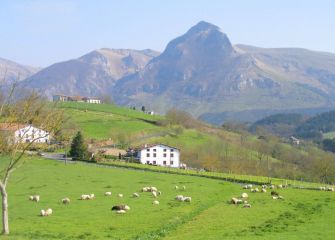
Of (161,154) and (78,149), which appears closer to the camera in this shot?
(78,149)

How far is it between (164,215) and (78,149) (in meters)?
88.5

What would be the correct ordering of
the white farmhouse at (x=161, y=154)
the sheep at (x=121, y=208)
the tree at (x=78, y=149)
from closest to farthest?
1. the sheep at (x=121, y=208)
2. the tree at (x=78, y=149)
3. the white farmhouse at (x=161, y=154)

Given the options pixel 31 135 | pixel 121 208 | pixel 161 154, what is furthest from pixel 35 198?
pixel 161 154

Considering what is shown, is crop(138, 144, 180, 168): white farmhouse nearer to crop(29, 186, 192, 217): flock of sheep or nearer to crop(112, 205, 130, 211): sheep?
crop(29, 186, 192, 217): flock of sheep

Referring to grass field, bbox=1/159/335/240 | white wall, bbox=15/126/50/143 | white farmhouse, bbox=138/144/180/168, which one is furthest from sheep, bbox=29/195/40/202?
white farmhouse, bbox=138/144/180/168

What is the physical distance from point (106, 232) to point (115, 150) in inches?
4843

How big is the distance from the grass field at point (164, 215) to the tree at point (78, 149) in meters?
55.5

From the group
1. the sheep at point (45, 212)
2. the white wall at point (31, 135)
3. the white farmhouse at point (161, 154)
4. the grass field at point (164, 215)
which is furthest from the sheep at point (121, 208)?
the white farmhouse at point (161, 154)

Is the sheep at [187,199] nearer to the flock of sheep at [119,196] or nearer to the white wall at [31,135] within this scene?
the flock of sheep at [119,196]

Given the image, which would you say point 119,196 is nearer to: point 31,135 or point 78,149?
point 31,135

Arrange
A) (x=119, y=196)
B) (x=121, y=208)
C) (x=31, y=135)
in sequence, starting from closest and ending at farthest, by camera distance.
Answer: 1. (x=31, y=135)
2. (x=121, y=208)
3. (x=119, y=196)

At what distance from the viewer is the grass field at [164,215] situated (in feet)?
127

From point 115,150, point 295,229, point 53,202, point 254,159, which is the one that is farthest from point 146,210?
point 254,159

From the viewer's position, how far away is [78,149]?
133125mm
